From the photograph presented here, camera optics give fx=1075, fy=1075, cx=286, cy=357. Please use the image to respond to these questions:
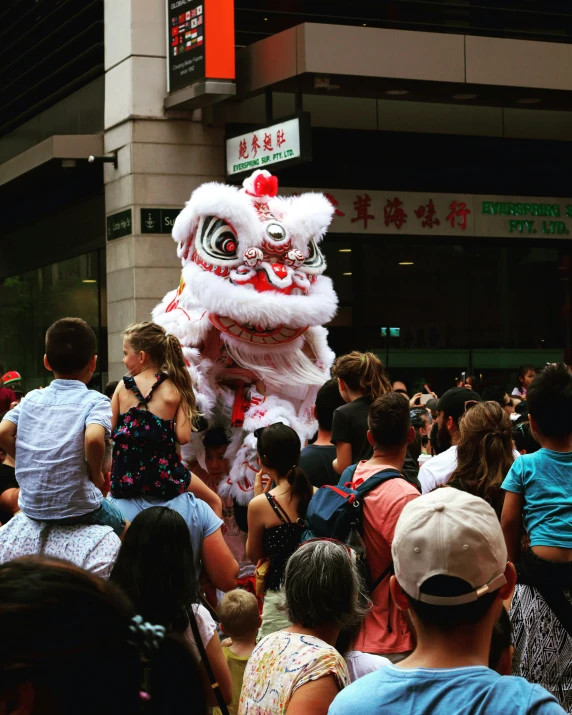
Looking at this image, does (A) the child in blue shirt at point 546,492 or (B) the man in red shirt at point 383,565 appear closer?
(A) the child in blue shirt at point 546,492

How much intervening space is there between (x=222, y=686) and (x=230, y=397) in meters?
4.08

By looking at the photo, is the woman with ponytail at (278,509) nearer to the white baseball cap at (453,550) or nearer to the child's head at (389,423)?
the child's head at (389,423)

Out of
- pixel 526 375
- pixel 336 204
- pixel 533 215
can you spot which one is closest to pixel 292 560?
pixel 526 375

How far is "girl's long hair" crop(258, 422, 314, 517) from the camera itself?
5020 mm

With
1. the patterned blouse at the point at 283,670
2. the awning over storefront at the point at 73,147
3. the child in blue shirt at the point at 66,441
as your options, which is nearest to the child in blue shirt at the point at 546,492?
the patterned blouse at the point at 283,670

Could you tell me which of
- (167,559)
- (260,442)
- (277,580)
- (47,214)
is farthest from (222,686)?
(47,214)

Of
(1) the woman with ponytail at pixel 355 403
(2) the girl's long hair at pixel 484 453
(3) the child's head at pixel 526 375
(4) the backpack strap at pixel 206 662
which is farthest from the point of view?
(3) the child's head at pixel 526 375

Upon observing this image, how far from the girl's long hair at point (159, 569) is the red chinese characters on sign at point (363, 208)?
39.3ft

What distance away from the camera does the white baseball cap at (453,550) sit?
80.6 inches

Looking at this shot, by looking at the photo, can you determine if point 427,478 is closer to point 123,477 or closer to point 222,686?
point 123,477

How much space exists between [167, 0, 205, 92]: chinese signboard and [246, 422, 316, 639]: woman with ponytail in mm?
8805

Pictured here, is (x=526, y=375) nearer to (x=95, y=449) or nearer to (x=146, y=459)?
(x=146, y=459)

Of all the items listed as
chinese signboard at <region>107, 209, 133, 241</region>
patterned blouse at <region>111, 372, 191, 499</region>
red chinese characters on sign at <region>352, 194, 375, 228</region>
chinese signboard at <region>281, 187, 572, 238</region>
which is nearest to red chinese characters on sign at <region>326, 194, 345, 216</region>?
chinese signboard at <region>281, 187, 572, 238</region>

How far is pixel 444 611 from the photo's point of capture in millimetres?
2049
